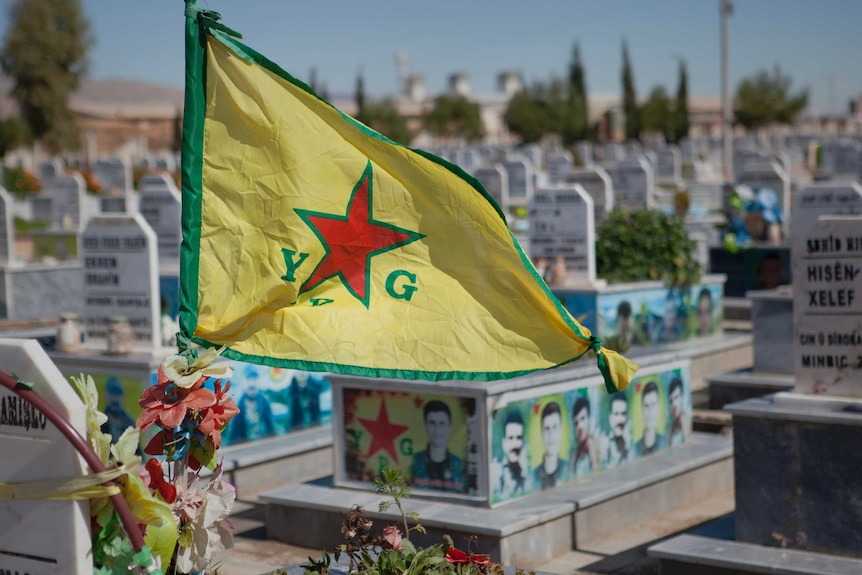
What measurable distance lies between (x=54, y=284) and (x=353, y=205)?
43.3 feet

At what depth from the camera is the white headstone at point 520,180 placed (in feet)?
86.5

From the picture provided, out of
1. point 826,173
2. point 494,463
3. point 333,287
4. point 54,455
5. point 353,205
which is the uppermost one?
point 826,173

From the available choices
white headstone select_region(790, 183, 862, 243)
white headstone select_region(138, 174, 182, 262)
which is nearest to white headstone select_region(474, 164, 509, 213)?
white headstone select_region(138, 174, 182, 262)

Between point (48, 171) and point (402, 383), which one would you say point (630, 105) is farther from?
point (402, 383)

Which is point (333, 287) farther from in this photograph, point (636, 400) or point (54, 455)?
point (636, 400)

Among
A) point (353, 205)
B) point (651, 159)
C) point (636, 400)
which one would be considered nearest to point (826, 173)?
point (651, 159)

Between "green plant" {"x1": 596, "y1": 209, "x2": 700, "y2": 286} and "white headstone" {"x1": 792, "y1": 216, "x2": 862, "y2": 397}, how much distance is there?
20.5 ft

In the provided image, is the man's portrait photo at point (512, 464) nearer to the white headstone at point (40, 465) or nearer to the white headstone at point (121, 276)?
the white headstone at point (121, 276)

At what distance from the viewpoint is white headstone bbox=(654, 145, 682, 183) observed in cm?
3685

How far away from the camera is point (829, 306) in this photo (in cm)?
706

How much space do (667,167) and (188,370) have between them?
111 ft

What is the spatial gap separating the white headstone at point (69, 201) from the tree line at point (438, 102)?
79.8ft

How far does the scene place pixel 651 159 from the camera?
36.7 meters

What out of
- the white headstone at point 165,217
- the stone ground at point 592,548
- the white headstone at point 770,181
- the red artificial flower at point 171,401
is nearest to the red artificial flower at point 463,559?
the red artificial flower at point 171,401
